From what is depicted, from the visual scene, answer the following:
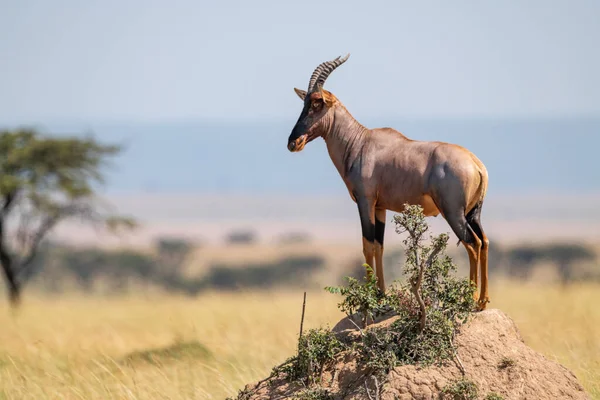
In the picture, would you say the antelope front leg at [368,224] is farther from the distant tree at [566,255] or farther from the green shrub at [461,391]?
the distant tree at [566,255]

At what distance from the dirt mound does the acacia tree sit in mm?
28758

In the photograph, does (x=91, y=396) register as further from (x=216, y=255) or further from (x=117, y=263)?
(x=216, y=255)

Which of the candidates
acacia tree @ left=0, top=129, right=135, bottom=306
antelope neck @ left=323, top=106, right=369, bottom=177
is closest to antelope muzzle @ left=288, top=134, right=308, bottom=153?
antelope neck @ left=323, top=106, right=369, bottom=177

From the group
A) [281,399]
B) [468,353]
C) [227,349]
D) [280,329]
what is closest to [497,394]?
[468,353]

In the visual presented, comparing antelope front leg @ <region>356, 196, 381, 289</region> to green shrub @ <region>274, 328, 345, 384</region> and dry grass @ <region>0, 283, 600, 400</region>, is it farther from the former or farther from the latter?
dry grass @ <region>0, 283, 600, 400</region>

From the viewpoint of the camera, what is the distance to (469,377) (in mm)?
9406

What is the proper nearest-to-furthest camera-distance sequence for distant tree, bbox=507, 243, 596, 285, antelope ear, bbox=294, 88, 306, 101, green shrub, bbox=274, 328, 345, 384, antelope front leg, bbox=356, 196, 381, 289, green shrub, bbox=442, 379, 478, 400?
green shrub, bbox=442, 379, 478, 400 → green shrub, bbox=274, 328, 345, 384 → antelope front leg, bbox=356, 196, 381, 289 → antelope ear, bbox=294, 88, 306, 101 → distant tree, bbox=507, 243, 596, 285

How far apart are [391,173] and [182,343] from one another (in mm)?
7464

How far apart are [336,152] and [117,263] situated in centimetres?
6678

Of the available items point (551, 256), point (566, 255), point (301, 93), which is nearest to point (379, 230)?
point (301, 93)

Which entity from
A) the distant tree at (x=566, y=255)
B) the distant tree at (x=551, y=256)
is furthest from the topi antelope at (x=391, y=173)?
the distant tree at (x=566, y=255)

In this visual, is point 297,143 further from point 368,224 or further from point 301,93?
point 368,224

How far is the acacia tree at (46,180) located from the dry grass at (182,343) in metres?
4.56

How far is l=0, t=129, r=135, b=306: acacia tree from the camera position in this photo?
37.8 m
